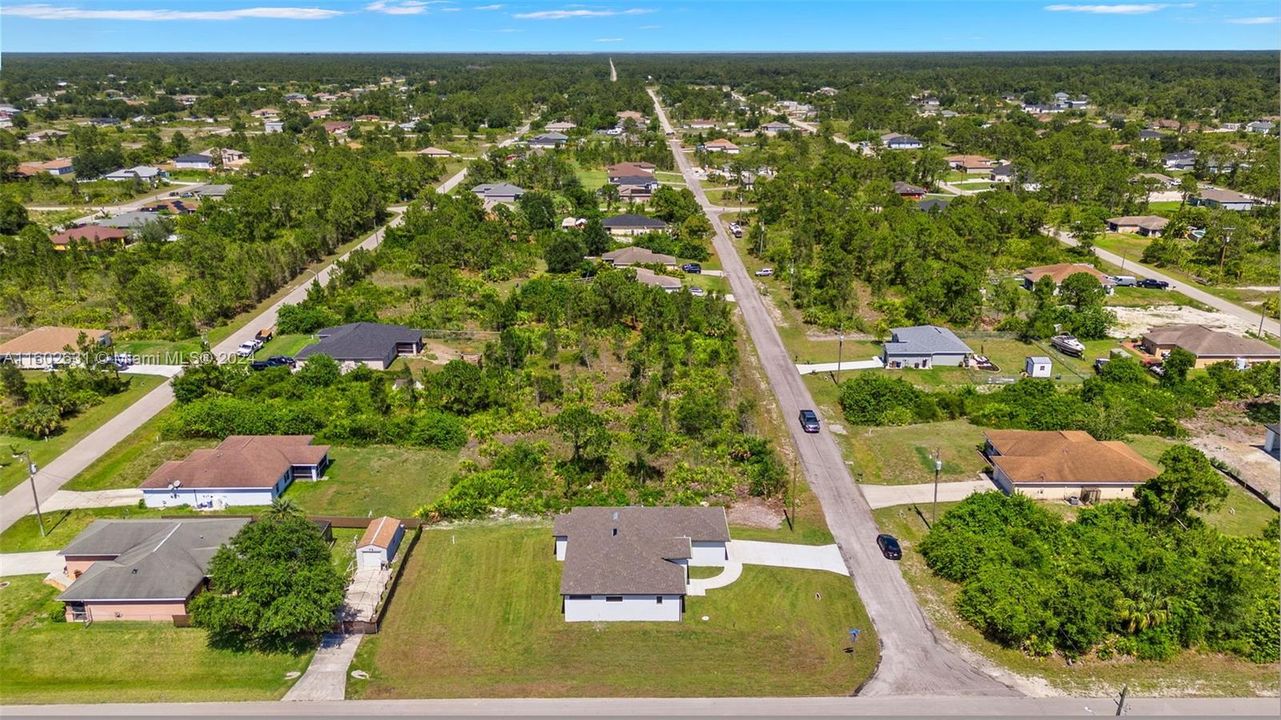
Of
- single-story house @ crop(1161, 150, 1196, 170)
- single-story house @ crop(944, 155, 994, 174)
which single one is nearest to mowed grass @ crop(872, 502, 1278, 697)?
single-story house @ crop(944, 155, 994, 174)

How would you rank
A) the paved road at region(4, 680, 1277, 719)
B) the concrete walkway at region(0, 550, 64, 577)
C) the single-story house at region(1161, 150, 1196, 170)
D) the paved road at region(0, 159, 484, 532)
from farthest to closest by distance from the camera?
the single-story house at region(1161, 150, 1196, 170) → the paved road at region(0, 159, 484, 532) → the concrete walkway at region(0, 550, 64, 577) → the paved road at region(4, 680, 1277, 719)

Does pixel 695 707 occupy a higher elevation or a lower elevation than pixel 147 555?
lower

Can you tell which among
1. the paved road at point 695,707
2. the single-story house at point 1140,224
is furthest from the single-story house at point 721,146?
the paved road at point 695,707

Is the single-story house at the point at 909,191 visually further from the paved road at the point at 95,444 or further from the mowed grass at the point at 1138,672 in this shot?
the mowed grass at the point at 1138,672

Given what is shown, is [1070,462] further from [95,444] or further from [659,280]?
[95,444]

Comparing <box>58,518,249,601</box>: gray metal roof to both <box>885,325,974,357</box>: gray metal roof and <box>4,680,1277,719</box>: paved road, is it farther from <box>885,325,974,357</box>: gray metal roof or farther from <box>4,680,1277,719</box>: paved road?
<box>885,325,974,357</box>: gray metal roof

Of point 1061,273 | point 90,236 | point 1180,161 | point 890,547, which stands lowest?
point 890,547

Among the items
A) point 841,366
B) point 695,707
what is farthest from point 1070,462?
point 695,707
